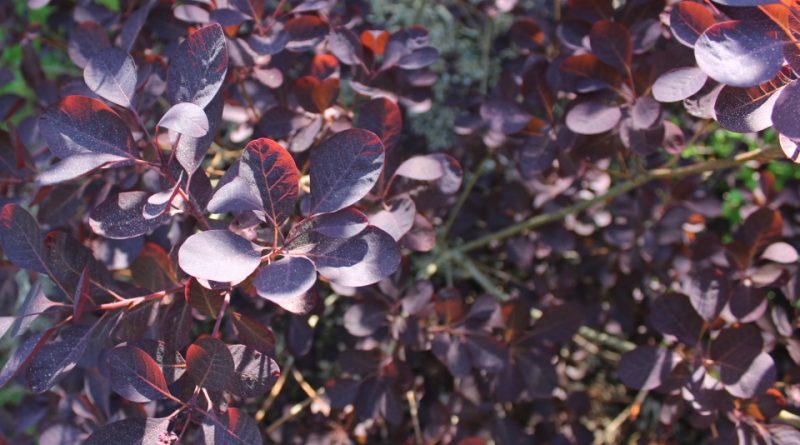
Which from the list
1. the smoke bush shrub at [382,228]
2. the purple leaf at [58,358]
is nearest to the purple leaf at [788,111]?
the smoke bush shrub at [382,228]

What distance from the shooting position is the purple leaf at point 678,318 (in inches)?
49.0

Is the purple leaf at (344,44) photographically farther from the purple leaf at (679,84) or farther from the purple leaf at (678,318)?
the purple leaf at (678,318)

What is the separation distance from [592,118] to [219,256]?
694 millimetres

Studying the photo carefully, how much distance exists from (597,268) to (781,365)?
0.50 m

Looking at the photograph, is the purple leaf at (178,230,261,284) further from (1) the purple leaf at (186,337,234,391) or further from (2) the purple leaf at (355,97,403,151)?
(2) the purple leaf at (355,97,403,151)

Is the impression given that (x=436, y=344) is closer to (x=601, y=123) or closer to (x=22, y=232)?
(x=601, y=123)

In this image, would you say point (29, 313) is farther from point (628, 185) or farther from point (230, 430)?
point (628, 185)

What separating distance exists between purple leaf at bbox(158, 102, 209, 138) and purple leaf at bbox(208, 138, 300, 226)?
7 cm

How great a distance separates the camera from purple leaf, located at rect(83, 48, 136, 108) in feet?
3.09

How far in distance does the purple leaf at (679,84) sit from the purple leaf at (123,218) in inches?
29.3

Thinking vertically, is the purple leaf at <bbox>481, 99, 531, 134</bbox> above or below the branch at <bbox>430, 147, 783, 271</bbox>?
above

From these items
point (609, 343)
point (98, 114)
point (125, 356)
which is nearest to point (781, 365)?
point (609, 343)

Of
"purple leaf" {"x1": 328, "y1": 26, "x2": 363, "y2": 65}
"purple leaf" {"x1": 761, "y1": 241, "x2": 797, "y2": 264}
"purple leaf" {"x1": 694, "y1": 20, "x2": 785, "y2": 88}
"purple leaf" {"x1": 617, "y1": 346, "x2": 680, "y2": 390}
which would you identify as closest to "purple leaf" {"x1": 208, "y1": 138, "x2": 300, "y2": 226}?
"purple leaf" {"x1": 328, "y1": 26, "x2": 363, "y2": 65}

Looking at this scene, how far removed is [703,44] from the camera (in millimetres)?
810
